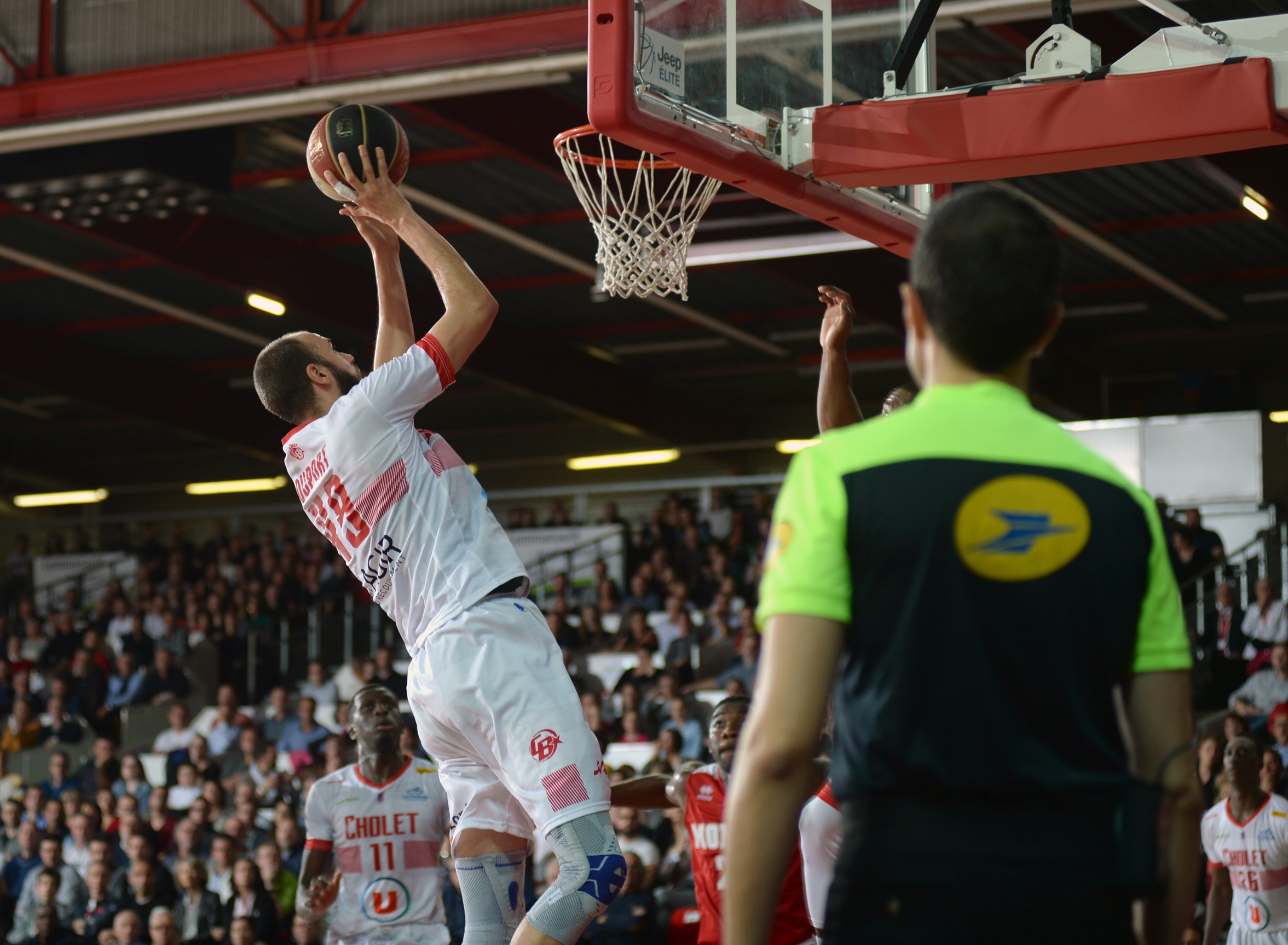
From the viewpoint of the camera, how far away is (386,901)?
8500mm

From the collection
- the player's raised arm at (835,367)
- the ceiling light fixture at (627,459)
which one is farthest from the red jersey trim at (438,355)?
the ceiling light fixture at (627,459)

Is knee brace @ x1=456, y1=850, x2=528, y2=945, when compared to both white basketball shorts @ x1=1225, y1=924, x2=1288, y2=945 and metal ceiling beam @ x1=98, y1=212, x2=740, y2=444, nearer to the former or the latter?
white basketball shorts @ x1=1225, y1=924, x2=1288, y2=945

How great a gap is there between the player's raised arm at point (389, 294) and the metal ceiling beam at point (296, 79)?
18.0ft

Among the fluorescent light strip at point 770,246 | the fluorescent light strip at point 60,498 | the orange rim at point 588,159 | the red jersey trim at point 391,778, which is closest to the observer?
the orange rim at point 588,159

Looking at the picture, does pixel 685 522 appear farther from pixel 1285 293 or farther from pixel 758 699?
pixel 758 699

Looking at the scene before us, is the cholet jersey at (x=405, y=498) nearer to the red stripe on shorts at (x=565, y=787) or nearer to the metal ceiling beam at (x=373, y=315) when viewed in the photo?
the red stripe on shorts at (x=565, y=787)

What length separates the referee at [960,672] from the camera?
2260 millimetres

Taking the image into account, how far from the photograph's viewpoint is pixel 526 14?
10.9 metres

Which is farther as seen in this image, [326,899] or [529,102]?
[529,102]

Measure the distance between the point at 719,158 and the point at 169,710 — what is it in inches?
616

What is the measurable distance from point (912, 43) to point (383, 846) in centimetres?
525

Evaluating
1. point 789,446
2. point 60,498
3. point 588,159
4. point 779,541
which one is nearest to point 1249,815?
point 588,159

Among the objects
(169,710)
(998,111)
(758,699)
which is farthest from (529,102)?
(758,699)

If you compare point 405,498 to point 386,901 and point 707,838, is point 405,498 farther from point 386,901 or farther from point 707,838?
point 386,901
